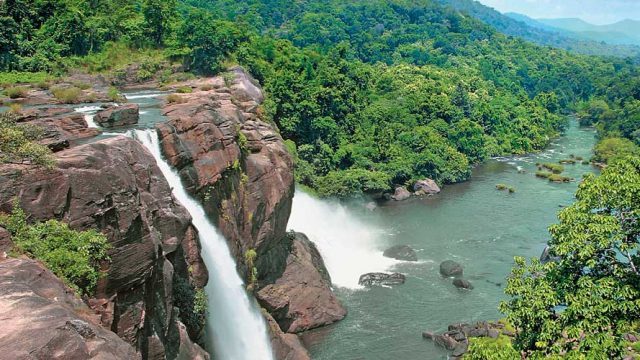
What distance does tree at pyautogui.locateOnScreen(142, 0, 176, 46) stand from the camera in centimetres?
4731

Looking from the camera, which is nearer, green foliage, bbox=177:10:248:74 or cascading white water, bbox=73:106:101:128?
cascading white water, bbox=73:106:101:128

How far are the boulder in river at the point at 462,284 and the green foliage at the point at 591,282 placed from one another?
1961cm

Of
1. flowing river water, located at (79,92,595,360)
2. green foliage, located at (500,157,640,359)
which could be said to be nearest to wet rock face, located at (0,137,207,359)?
flowing river water, located at (79,92,595,360)

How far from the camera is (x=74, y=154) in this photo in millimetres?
16172

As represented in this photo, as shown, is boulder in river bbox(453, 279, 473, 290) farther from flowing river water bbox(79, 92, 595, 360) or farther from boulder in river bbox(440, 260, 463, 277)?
boulder in river bbox(440, 260, 463, 277)

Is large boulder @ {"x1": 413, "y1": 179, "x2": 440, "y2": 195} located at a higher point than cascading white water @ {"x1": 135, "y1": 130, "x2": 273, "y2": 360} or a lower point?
lower

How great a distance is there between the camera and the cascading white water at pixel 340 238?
3587 centimetres

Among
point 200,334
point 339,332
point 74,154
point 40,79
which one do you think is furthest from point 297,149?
point 74,154

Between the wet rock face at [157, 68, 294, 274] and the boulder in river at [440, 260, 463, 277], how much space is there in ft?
37.2

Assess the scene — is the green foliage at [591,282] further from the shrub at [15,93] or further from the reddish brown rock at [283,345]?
the shrub at [15,93]

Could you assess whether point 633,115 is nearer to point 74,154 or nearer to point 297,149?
point 297,149

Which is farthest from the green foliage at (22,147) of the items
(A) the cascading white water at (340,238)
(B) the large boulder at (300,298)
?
(A) the cascading white water at (340,238)

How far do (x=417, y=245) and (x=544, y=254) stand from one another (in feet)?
27.5

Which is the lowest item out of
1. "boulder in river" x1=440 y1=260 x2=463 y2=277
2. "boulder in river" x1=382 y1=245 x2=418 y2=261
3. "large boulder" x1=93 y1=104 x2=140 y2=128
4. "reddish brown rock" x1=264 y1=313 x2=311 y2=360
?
"boulder in river" x1=382 y1=245 x2=418 y2=261
